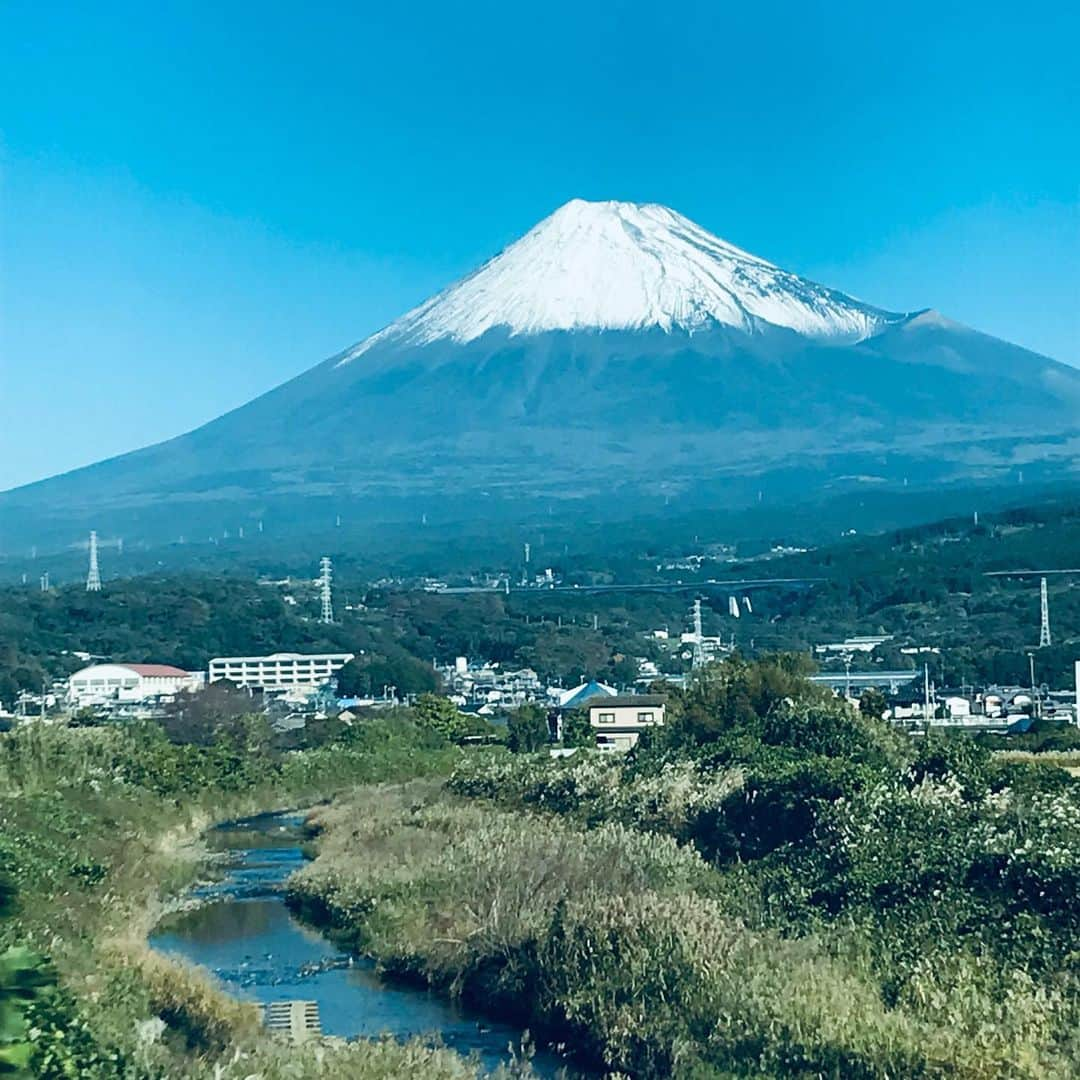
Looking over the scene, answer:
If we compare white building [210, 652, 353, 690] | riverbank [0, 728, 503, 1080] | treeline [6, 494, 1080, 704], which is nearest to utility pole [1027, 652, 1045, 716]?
treeline [6, 494, 1080, 704]

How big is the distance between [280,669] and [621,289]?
107 m

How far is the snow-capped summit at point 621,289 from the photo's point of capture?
505 feet

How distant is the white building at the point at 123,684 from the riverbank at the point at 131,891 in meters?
12.6

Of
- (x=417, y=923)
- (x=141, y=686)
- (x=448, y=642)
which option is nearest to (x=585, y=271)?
(x=448, y=642)

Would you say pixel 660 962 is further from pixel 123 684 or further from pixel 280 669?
pixel 280 669

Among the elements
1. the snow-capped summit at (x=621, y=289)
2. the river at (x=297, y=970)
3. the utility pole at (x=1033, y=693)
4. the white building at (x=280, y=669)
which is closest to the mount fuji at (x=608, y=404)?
the snow-capped summit at (x=621, y=289)

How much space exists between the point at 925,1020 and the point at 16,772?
13415 mm

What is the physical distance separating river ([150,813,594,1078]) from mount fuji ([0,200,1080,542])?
327ft

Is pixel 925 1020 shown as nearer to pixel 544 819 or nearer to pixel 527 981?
pixel 527 981

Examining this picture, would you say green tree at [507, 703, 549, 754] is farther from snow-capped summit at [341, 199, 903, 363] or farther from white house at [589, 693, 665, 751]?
snow-capped summit at [341, 199, 903, 363]

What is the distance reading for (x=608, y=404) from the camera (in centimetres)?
14125

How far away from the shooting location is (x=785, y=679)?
24406 millimetres

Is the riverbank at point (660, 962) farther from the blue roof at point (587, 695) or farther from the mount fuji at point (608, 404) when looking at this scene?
the mount fuji at point (608, 404)

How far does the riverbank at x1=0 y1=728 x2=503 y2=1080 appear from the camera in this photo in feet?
26.4
